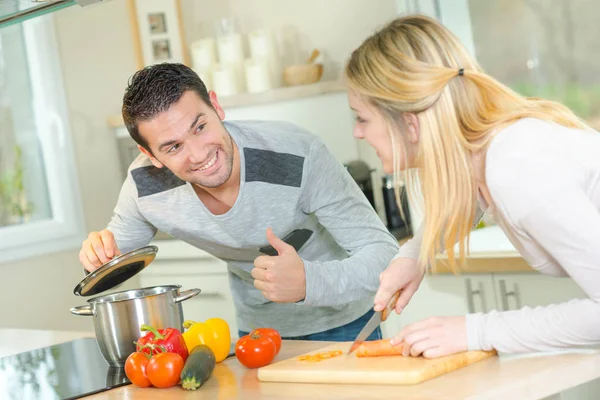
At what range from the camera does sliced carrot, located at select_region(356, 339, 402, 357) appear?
1414mm

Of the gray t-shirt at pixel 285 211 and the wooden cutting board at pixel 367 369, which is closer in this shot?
the wooden cutting board at pixel 367 369

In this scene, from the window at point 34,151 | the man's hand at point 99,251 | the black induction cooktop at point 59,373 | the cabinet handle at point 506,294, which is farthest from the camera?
the window at point 34,151

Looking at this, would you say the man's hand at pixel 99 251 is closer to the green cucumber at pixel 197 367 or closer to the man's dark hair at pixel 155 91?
the man's dark hair at pixel 155 91

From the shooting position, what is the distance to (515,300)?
107 inches

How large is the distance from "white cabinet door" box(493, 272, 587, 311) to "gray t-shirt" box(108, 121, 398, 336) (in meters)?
0.76

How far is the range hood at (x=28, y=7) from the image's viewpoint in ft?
5.91

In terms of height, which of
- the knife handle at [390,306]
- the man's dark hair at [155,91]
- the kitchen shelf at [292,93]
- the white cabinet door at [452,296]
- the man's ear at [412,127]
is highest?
the kitchen shelf at [292,93]

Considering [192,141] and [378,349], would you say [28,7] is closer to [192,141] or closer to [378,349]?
[192,141]

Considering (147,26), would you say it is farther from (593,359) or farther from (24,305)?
(593,359)

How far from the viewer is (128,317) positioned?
1.68 meters

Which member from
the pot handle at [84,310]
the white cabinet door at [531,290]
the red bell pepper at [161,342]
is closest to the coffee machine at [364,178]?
the white cabinet door at [531,290]

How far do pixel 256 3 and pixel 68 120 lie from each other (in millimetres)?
1047

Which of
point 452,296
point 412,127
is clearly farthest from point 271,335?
point 452,296

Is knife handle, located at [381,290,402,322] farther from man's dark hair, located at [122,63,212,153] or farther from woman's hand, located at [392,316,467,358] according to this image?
man's dark hair, located at [122,63,212,153]
